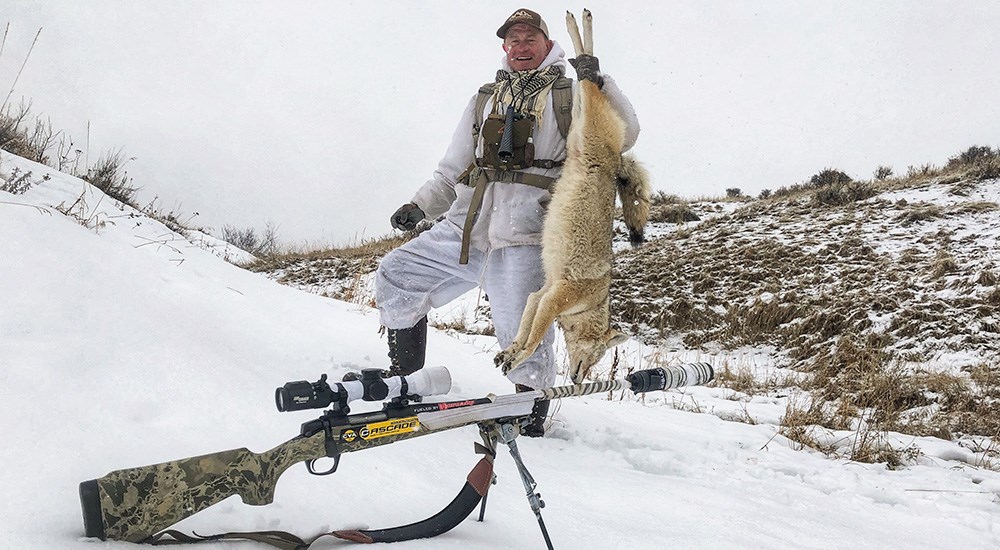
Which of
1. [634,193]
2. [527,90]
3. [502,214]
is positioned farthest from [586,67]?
[502,214]

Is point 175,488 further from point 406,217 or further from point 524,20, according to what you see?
point 524,20

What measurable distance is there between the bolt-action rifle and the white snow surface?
83mm

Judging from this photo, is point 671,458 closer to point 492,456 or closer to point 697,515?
point 697,515

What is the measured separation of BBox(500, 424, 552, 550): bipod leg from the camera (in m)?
1.58

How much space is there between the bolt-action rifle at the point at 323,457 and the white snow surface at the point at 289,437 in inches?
3.3

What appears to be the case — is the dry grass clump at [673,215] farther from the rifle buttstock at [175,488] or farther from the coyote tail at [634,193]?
the rifle buttstock at [175,488]

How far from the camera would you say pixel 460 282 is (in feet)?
10.8

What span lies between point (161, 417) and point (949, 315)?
8479 millimetres

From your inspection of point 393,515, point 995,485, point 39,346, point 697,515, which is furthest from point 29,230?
point 995,485

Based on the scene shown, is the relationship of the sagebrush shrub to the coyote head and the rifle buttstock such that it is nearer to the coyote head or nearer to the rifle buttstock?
the coyote head

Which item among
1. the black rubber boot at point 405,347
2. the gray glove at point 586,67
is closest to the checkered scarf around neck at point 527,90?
the gray glove at point 586,67

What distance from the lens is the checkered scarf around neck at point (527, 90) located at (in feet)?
9.61

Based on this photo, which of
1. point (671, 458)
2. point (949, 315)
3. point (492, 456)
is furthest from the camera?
point (949, 315)

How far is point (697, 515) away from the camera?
2260mm
